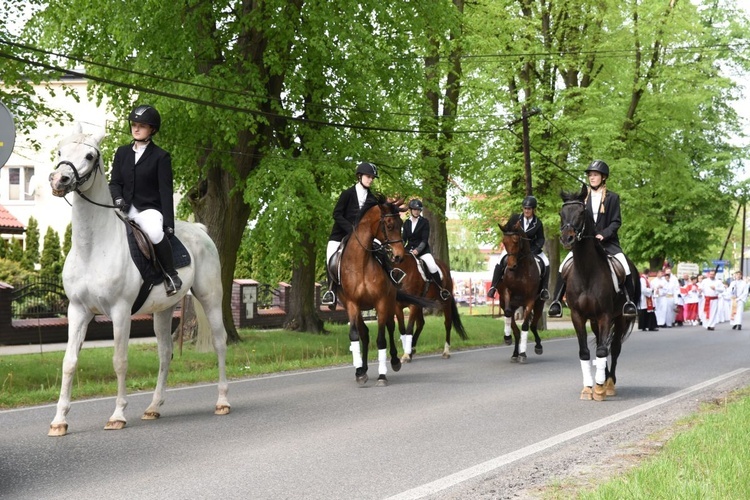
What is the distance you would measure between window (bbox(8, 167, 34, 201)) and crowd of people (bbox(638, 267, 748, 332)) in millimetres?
27327

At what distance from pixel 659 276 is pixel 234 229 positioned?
76.6 ft

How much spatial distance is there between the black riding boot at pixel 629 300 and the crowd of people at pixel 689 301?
22182mm

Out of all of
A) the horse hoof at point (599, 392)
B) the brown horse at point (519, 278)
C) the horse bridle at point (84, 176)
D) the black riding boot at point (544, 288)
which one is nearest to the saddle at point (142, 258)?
the horse bridle at point (84, 176)

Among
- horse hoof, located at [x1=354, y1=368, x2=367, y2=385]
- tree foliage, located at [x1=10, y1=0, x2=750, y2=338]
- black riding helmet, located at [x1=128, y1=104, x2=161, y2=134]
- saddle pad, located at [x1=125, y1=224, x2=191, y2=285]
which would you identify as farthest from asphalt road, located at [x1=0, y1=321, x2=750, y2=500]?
tree foliage, located at [x1=10, y1=0, x2=750, y2=338]

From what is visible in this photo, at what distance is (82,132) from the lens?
8883mm

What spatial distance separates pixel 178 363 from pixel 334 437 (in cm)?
838

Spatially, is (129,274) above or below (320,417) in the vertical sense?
above

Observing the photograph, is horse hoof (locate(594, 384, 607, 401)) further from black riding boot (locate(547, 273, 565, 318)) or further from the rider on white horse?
the rider on white horse

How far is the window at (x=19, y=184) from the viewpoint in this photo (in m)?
43.4

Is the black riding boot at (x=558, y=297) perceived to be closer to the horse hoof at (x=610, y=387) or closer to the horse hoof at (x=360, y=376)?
the horse hoof at (x=610, y=387)

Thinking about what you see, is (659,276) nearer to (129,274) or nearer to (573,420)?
(573,420)

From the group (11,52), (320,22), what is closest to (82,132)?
(11,52)

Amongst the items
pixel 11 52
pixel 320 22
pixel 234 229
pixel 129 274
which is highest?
pixel 320 22

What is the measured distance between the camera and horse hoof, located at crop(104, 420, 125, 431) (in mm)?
9156
